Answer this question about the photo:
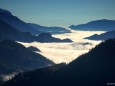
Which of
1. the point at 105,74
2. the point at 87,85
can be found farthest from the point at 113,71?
the point at 87,85

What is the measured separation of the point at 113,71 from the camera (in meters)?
200

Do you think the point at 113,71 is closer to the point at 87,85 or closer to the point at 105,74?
the point at 105,74

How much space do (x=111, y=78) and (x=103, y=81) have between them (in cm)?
545

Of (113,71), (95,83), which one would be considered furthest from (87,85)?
(113,71)

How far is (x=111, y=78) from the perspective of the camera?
192 metres

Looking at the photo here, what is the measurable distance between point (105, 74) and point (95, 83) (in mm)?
9509

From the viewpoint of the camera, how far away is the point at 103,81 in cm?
19338

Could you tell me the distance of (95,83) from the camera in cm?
19662

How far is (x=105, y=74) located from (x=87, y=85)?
1409cm

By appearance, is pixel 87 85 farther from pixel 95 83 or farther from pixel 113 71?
pixel 113 71

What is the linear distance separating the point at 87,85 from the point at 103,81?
11.3m

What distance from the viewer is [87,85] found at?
198 metres

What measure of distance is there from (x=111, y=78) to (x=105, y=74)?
8247 millimetres

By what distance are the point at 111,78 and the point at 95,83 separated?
11233mm
